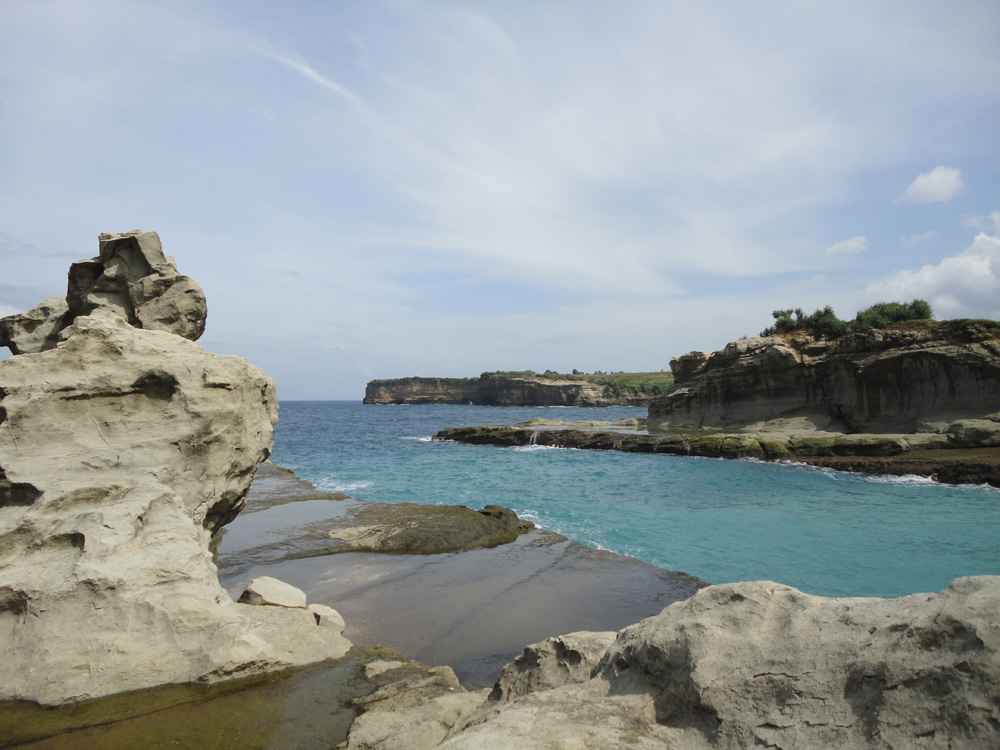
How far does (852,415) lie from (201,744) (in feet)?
122

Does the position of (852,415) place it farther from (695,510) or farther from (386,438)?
(386,438)

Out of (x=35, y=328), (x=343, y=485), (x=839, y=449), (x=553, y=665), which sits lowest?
(x=343, y=485)

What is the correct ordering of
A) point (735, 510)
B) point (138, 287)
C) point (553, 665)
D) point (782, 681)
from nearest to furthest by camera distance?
1. point (782, 681)
2. point (553, 665)
3. point (138, 287)
4. point (735, 510)

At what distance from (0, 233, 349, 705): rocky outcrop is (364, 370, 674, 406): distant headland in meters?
108

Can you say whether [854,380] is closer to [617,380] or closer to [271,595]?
[271,595]

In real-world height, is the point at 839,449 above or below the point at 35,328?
below

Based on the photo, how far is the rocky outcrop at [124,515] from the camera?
5004 mm

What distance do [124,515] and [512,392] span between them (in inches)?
4773

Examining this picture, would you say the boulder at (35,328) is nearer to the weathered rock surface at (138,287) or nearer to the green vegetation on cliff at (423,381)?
the weathered rock surface at (138,287)

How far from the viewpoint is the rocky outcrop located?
5.00 metres

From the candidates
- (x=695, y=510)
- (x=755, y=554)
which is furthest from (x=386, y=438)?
(x=755, y=554)

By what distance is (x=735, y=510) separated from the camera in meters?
18.2

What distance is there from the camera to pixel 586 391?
→ 397ft

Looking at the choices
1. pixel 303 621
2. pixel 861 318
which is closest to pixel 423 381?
pixel 861 318
